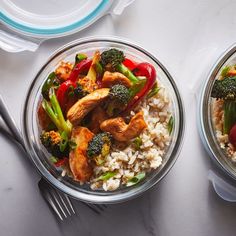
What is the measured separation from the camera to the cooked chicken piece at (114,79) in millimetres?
1183

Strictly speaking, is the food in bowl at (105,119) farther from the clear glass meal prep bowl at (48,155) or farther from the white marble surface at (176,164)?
the white marble surface at (176,164)

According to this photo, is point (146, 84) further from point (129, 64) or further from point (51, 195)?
point (51, 195)

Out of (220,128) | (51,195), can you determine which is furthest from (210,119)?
(51,195)

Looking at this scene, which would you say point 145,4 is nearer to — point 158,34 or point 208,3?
point 158,34

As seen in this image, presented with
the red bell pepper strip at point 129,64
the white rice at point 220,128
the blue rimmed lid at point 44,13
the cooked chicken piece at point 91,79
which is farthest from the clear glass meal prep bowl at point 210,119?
the blue rimmed lid at point 44,13

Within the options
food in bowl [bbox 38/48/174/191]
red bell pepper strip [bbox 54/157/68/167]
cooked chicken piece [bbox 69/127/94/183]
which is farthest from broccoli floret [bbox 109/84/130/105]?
red bell pepper strip [bbox 54/157/68/167]

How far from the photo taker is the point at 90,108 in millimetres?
1166

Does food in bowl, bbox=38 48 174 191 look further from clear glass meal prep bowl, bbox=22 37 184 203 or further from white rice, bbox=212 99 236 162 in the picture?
white rice, bbox=212 99 236 162

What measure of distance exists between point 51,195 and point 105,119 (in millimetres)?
374

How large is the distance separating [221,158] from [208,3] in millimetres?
522

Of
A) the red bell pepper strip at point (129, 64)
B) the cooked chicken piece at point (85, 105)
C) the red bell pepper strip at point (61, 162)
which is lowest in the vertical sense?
the red bell pepper strip at point (61, 162)

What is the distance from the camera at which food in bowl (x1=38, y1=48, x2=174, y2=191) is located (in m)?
1.17

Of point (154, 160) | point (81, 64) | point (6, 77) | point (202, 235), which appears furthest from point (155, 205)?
point (6, 77)

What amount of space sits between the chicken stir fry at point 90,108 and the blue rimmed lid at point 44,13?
265 millimetres
